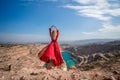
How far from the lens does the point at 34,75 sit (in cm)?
938

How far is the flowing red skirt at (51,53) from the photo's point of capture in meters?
8.38

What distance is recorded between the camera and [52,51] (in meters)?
8.45

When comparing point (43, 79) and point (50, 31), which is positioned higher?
point (50, 31)

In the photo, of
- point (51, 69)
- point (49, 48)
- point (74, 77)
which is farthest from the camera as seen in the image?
point (51, 69)

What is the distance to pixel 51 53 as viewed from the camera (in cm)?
844

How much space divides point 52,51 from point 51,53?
0.10 m

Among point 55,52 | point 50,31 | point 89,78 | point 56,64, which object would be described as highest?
point 50,31

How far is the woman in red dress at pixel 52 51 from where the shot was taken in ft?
27.4

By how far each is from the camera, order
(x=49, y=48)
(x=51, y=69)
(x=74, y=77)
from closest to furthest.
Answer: (x=49, y=48), (x=74, y=77), (x=51, y=69)

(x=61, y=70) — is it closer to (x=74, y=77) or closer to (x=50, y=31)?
(x=74, y=77)

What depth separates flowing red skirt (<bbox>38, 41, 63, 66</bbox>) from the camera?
8375 mm

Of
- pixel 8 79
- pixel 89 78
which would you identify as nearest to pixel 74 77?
pixel 89 78

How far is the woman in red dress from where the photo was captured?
328 inches

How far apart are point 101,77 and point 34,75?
3.41 meters
